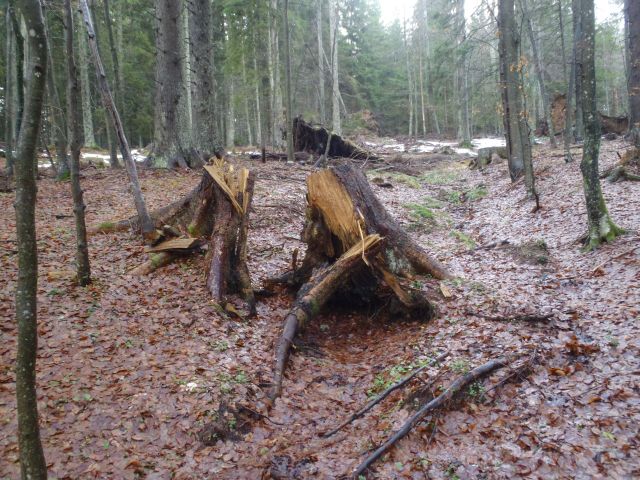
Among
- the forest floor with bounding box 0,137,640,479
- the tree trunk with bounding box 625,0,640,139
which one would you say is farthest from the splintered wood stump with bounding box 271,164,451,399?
the tree trunk with bounding box 625,0,640,139

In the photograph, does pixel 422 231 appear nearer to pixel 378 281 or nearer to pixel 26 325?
pixel 378 281

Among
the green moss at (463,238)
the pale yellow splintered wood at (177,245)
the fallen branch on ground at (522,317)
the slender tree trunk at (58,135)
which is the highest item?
the slender tree trunk at (58,135)

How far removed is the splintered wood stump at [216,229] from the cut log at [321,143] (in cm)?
1303

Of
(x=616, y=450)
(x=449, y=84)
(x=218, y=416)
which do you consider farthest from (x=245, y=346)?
(x=449, y=84)

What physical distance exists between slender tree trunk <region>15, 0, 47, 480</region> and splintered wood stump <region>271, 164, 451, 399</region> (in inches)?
140

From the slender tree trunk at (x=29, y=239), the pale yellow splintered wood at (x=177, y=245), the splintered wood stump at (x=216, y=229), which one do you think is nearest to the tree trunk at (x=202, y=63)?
the splintered wood stump at (x=216, y=229)

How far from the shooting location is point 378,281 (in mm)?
6629

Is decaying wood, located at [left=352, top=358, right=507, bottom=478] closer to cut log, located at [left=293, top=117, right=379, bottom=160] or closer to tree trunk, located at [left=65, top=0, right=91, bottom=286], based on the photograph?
tree trunk, located at [left=65, top=0, right=91, bottom=286]

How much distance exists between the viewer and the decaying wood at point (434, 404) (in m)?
3.57

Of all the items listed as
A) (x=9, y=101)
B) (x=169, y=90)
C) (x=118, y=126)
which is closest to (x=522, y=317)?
(x=118, y=126)

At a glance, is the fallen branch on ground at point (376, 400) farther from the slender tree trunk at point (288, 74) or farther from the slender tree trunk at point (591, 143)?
the slender tree trunk at point (288, 74)

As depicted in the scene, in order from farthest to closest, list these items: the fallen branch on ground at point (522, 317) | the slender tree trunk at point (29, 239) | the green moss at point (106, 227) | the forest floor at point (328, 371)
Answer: the green moss at point (106, 227), the fallen branch on ground at point (522, 317), the forest floor at point (328, 371), the slender tree trunk at point (29, 239)

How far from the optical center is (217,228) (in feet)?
22.8

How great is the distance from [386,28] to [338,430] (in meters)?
60.9
